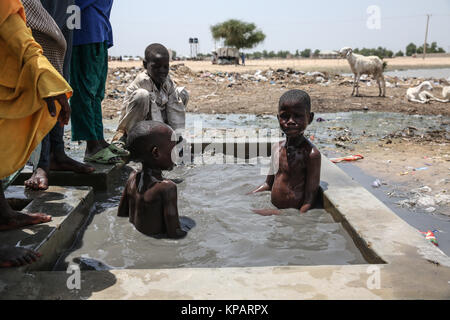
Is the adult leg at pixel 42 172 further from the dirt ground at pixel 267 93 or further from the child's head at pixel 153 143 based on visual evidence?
the dirt ground at pixel 267 93

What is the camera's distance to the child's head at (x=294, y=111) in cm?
310

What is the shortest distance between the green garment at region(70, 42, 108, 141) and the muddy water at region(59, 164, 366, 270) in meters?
0.81

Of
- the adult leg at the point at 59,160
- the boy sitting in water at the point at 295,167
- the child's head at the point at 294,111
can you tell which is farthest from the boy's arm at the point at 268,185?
the adult leg at the point at 59,160

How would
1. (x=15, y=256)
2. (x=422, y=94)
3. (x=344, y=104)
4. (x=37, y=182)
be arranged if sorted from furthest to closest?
(x=422, y=94) < (x=344, y=104) < (x=37, y=182) < (x=15, y=256)

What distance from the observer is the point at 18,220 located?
8.16 feet

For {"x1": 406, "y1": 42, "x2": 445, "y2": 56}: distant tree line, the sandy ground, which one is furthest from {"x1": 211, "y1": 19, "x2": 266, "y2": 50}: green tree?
{"x1": 406, "y1": 42, "x2": 445, "y2": 56}: distant tree line

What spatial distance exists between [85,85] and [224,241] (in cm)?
220

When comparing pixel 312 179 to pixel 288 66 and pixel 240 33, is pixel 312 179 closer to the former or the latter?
pixel 288 66

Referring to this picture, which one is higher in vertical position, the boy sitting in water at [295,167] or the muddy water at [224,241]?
the boy sitting in water at [295,167]

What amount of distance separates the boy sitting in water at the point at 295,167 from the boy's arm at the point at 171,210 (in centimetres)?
80

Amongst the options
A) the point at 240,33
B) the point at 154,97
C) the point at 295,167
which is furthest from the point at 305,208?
the point at 240,33

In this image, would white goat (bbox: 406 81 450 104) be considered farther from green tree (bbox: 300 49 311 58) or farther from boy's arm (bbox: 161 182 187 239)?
green tree (bbox: 300 49 311 58)

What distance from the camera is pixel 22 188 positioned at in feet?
10.7

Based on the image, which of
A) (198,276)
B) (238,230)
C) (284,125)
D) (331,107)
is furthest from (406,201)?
(331,107)
